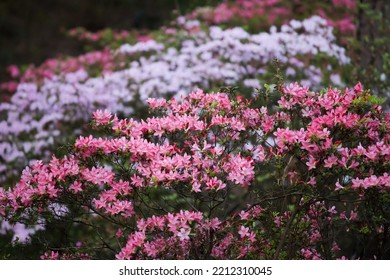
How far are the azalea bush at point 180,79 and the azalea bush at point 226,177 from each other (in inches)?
77.1

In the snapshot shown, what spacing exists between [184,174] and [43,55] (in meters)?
8.35

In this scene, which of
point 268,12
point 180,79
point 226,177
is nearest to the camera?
point 226,177

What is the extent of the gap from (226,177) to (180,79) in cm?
247

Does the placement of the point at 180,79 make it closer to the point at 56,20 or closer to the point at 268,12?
the point at 268,12

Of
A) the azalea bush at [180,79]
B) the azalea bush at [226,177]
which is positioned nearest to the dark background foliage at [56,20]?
the azalea bush at [180,79]

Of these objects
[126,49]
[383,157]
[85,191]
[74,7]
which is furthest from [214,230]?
[74,7]

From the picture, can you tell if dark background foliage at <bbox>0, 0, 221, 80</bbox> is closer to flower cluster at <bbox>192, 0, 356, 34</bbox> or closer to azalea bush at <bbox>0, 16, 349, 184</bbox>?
flower cluster at <bbox>192, 0, 356, 34</bbox>

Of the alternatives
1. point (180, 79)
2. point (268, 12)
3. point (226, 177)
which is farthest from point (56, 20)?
point (226, 177)

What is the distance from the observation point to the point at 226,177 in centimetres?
230

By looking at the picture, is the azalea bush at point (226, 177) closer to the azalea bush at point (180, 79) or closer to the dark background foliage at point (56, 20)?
the azalea bush at point (180, 79)

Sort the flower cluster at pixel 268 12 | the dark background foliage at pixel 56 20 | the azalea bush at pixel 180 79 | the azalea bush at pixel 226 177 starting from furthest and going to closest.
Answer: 1. the dark background foliage at pixel 56 20
2. the flower cluster at pixel 268 12
3. the azalea bush at pixel 180 79
4. the azalea bush at pixel 226 177

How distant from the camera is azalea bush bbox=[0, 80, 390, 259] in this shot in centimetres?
226

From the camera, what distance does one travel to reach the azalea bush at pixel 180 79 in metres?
4.61
